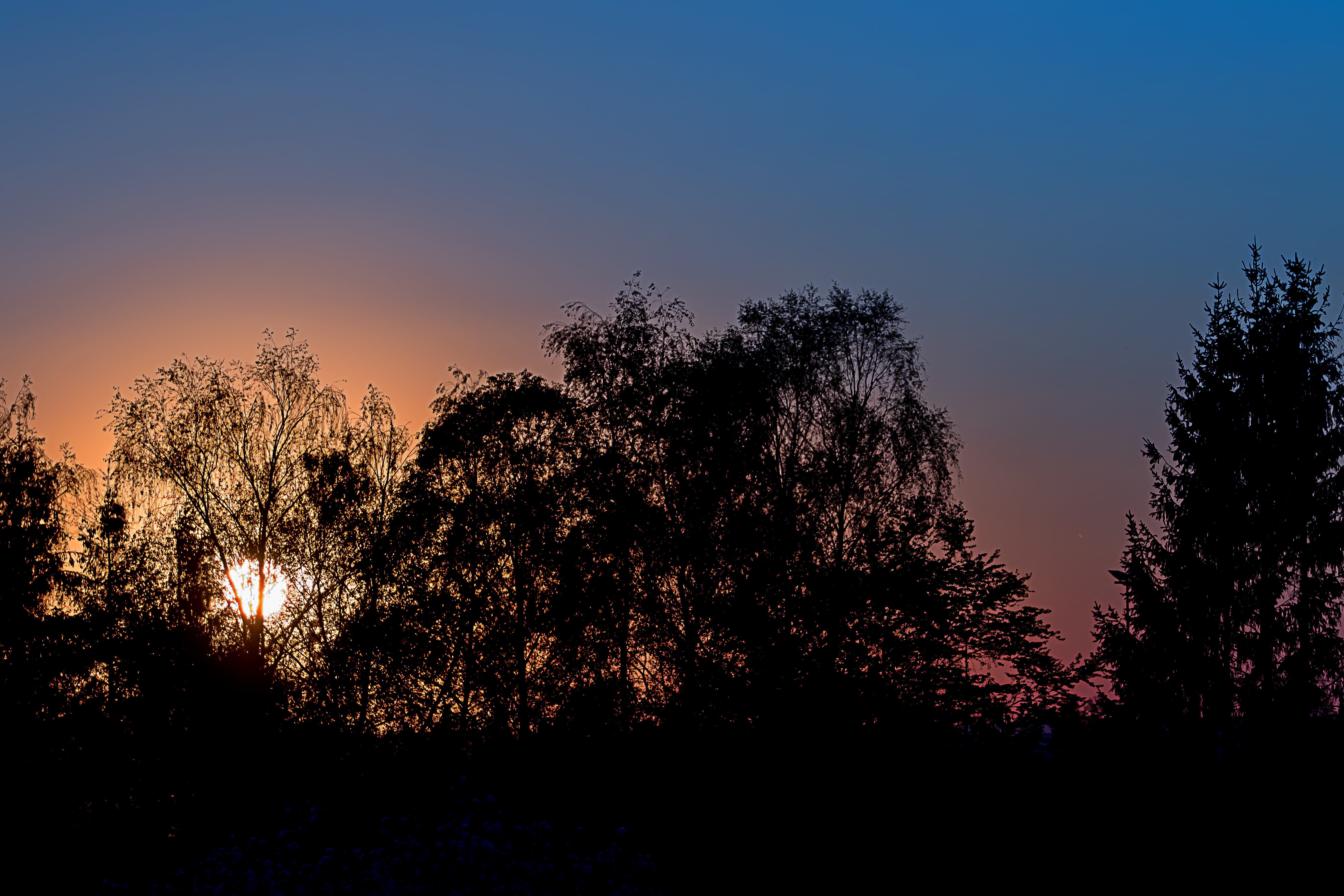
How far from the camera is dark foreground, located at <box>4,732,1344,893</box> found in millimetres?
16609

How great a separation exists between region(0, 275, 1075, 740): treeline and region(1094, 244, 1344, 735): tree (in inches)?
296

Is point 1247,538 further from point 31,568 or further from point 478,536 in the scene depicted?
point 31,568

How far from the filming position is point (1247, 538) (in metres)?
29.5

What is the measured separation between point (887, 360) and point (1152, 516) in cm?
990

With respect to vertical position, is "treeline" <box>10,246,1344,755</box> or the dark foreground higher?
"treeline" <box>10,246,1344,755</box>

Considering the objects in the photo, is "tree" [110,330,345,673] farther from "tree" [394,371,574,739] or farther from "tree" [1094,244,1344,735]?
"tree" [1094,244,1344,735]

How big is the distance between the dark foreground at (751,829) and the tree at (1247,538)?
36.4ft

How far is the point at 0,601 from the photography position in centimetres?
2861

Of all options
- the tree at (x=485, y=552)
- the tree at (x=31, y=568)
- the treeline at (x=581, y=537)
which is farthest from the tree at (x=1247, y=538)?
the tree at (x=31, y=568)

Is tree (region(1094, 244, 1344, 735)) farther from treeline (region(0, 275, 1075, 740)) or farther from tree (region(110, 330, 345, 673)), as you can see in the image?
tree (region(110, 330, 345, 673))

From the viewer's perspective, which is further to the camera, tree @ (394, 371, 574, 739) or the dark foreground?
tree @ (394, 371, 574, 739)

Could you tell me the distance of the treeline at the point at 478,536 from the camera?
27297mm

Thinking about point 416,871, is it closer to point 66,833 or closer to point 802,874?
point 802,874

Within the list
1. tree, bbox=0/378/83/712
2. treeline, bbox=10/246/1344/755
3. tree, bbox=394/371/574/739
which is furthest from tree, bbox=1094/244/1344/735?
tree, bbox=0/378/83/712
